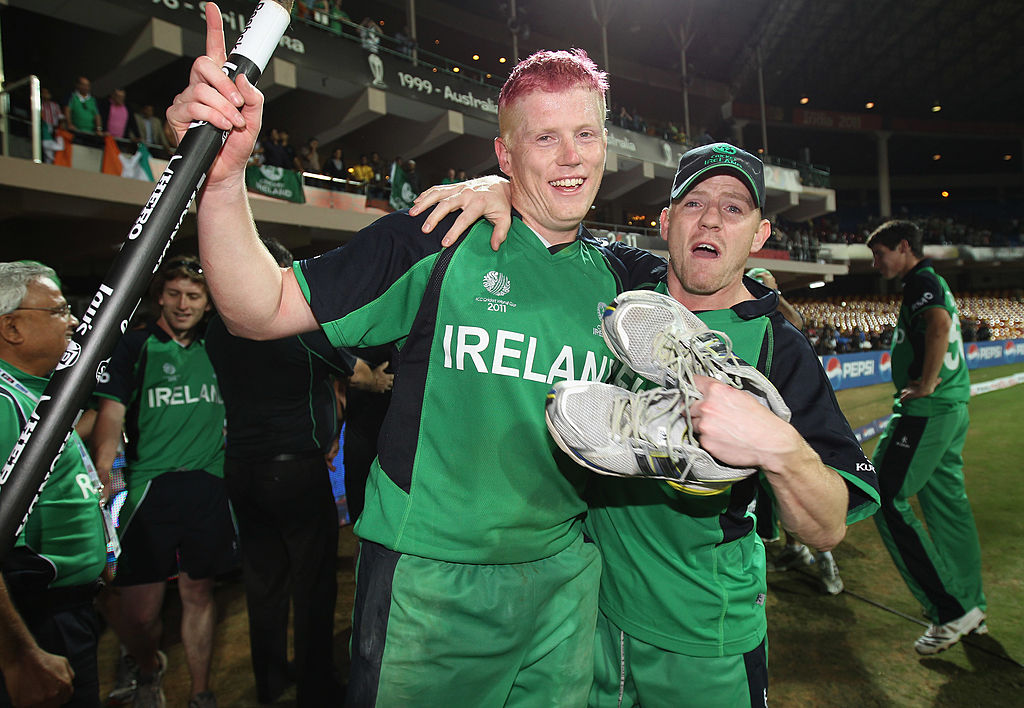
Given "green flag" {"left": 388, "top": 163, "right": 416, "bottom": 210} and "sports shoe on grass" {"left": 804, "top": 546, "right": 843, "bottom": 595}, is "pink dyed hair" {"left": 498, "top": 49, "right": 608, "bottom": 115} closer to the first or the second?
"sports shoe on grass" {"left": 804, "top": 546, "right": 843, "bottom": 595}

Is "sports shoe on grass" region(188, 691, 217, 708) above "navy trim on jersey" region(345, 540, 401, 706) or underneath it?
underneath

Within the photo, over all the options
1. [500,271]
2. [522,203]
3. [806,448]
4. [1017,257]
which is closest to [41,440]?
[500,271]

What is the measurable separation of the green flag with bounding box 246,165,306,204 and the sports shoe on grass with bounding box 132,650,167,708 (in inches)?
382

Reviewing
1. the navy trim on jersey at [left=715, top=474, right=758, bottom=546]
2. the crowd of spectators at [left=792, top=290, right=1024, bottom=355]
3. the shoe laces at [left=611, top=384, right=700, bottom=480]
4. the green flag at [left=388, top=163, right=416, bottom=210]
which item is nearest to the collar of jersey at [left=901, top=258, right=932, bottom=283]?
the navy trim on jersey at [left=715, top=474, right=758, bottom=546]

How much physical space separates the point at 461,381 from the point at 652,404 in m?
0.53

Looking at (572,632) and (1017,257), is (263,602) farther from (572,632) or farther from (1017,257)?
(1017,257)

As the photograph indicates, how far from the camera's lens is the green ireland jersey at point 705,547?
69.1 inches

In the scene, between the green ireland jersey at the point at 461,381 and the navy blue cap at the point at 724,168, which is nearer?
the green ireland jersey at the point at 461,381

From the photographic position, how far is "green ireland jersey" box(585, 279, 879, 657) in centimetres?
175

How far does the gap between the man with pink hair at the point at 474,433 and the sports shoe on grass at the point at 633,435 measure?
39 centimetres

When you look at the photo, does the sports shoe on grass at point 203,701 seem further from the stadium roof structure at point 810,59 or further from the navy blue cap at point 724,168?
the stadium roof structure at point 810,59

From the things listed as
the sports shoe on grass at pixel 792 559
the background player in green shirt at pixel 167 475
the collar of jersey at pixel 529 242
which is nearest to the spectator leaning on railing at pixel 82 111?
the background player in green shirt at pixel 167 475

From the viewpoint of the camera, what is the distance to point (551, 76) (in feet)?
5.41

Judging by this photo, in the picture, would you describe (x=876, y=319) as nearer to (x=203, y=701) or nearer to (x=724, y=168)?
(x=724, y=168)
